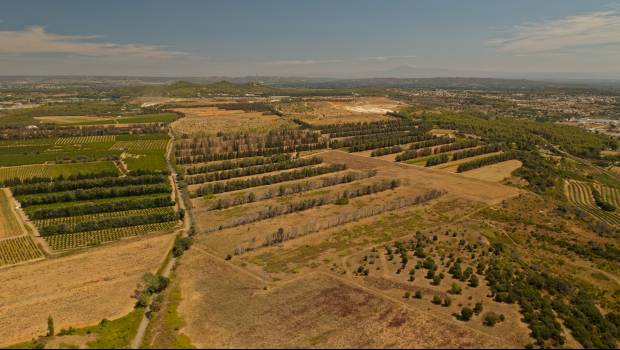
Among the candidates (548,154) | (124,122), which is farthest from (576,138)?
(124,122)

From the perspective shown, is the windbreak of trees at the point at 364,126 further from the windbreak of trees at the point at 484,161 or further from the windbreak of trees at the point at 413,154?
the windbreak of trees at the point at 484,161

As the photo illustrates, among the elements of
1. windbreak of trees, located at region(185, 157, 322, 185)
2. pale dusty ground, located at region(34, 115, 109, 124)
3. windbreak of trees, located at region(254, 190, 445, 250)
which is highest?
pale dusty ground, located at region(34, 115, 109, 124)

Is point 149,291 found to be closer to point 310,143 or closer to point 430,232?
point 430,232

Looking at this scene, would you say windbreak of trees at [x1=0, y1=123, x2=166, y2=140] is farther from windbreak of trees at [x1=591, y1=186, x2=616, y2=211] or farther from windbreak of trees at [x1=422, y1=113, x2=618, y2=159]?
windbreak of trees at [x1=591, y1=186, x2=616, y2=211]

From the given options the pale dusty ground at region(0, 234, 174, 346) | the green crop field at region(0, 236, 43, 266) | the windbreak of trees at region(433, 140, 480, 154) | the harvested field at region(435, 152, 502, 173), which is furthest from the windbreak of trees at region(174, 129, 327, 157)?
the pale dusty ground at region(0, 234, 174, 346)

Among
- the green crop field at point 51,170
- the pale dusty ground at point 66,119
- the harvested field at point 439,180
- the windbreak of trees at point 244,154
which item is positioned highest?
the pale dusty ground at point 66,119

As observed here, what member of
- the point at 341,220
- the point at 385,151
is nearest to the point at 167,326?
the point at 341,220

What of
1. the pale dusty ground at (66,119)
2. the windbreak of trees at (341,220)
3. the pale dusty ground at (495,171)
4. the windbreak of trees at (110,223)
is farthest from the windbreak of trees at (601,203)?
the pale dusty ground at (66,119)
